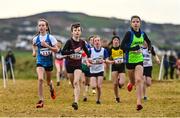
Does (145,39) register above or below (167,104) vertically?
above

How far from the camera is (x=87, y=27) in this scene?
148 m

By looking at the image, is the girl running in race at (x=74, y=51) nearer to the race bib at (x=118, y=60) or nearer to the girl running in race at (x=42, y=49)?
the girl running in race at (x=42, y=49)

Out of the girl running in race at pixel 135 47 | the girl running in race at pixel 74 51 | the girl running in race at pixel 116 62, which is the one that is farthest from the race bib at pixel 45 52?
the girl running in race at pixel 116 62

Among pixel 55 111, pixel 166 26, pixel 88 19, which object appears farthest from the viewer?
pixel 166 26

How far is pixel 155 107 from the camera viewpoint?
1741cm

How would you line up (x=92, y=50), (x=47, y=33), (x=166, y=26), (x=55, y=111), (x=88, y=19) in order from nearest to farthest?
1. (x=55, y=111)
2. (x=47, y=33)
3. (x=92, y=50)
4. (x=88, y=19)
5. (x=166, y=26)

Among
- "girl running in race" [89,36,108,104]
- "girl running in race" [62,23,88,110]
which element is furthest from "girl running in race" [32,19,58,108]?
"girl running in race" [89,36,108,104]

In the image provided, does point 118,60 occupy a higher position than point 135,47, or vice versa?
point 135,47

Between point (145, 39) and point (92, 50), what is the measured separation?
4.00 meters

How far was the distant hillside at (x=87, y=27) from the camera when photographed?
15075cm

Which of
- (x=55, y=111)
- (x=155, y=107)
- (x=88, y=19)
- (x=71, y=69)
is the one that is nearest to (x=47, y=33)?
(x=71, y=69)

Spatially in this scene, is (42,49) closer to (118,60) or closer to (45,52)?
(45,52)

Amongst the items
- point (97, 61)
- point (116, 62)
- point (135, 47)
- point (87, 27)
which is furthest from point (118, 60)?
point (87, 27)

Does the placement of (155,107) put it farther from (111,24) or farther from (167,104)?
(111,24)
